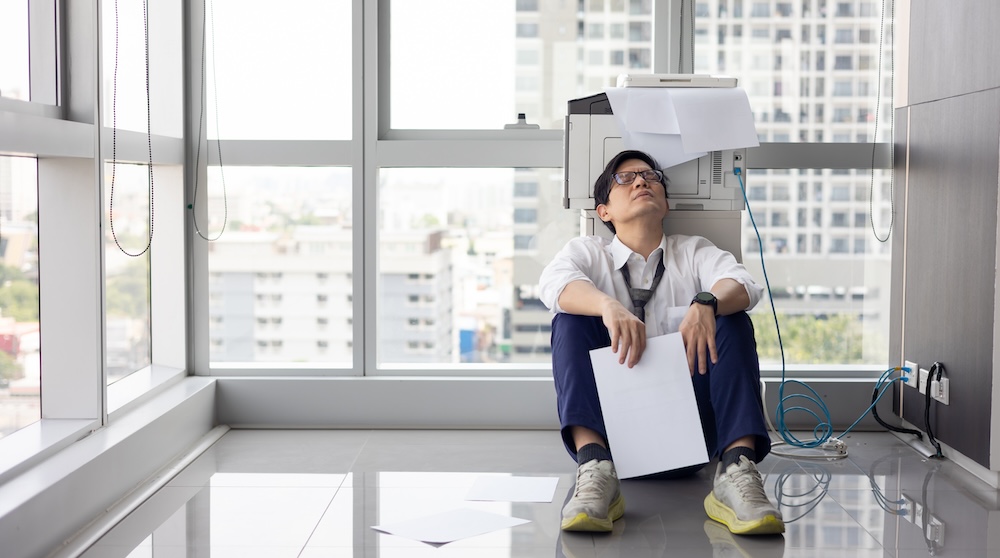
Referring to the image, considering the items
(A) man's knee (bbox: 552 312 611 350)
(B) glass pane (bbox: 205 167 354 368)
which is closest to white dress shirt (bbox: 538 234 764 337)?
(A) man's knee (bbox: 552 312 611 350)

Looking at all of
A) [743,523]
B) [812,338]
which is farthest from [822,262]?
[743,523]

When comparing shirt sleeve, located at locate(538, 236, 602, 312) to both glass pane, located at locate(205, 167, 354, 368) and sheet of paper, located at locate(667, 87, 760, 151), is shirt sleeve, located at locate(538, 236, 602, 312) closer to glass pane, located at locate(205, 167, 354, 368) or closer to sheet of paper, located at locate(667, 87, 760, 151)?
sheet of paper, located at locate(667, 87, 760, 151)

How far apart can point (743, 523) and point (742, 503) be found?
0.16ft

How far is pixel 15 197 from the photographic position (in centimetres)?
245

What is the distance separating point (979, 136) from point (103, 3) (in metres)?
2.49

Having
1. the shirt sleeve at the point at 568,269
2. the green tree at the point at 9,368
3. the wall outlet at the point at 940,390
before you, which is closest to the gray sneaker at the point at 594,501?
the shirt sleeve at the point at 568,269

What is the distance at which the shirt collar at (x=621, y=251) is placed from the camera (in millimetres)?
2789

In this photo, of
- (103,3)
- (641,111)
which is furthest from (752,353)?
(103,3)

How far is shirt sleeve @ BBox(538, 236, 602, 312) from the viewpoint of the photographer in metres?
2.62

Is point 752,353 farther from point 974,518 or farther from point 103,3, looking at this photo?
point 103,3

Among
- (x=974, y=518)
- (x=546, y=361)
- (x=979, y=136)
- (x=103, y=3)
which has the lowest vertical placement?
(x=974, y=518)

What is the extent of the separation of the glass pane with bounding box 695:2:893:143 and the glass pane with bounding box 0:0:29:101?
2.19 metres

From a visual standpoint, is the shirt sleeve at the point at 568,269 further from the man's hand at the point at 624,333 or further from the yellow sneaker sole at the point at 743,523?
the yellow sneaker sole at the point at 743,523

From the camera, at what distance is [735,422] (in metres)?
2.44
